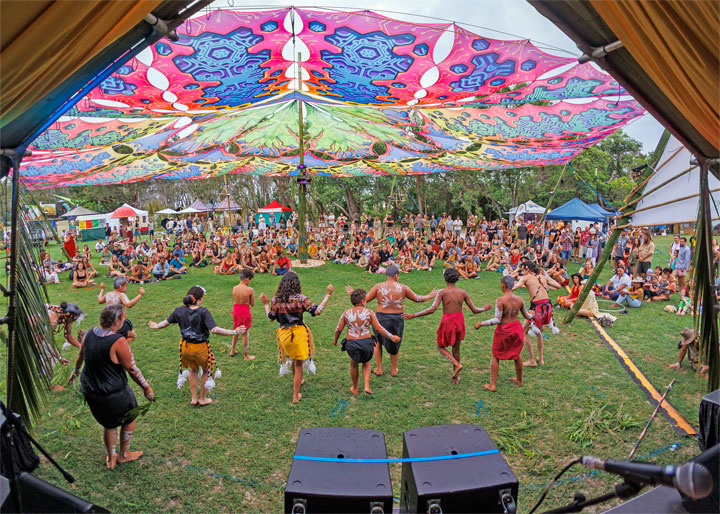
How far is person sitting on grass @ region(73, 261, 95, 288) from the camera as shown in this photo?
41.8ft

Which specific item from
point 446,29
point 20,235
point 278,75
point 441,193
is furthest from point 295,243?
point 441,193

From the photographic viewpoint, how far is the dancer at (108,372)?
12.0ft

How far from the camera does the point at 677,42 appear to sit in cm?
237

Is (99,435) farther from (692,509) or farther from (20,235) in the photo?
(692,509)

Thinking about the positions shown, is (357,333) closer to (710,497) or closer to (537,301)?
(537,301)

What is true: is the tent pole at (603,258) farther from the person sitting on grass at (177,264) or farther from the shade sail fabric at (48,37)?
the person sitting on grass at (177,264)

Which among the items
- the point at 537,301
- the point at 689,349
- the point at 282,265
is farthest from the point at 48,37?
the point at 282,265

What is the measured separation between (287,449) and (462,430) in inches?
90.9

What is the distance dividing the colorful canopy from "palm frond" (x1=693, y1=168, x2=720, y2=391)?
347 cm

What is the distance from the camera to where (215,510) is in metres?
3.38

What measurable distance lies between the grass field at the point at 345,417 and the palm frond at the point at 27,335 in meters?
1.12

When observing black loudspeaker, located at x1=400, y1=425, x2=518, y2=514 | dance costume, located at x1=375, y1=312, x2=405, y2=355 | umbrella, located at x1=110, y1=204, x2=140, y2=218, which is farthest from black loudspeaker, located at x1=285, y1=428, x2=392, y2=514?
umbrella, located at x1=110, y1=204, x2=140, y2=218

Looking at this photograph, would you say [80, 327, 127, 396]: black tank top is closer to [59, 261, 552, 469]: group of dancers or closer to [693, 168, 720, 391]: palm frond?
[59, 261, 552, 469]: group of dancers

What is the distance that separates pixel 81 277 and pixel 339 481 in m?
14.2
